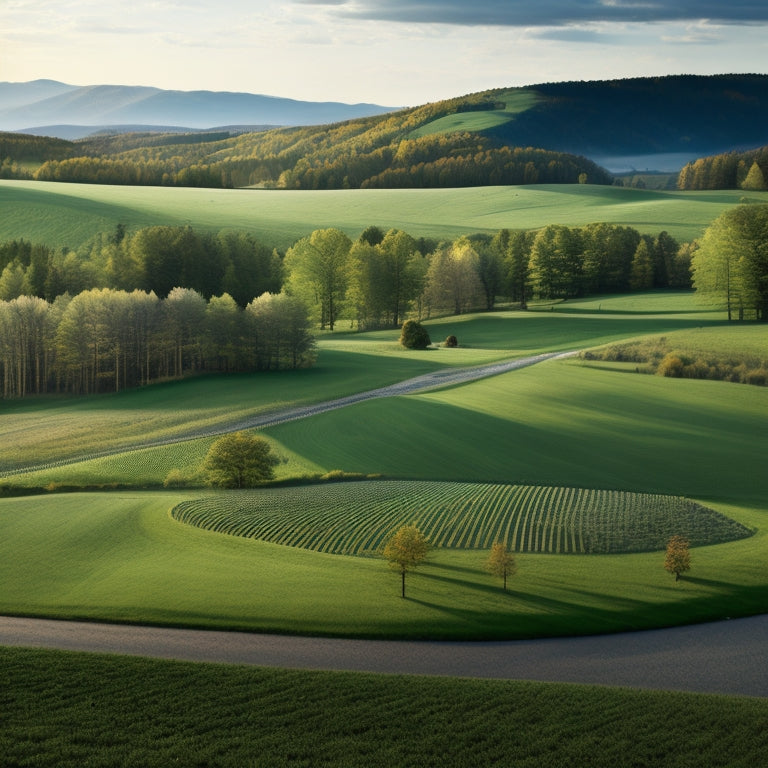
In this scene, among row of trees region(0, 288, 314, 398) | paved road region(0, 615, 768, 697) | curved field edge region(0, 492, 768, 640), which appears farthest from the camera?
row of trees region(0, 288, 314, 398)

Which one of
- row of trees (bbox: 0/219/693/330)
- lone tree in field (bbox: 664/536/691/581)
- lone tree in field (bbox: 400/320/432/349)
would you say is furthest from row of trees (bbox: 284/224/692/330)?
lone tree in field (bbox: 664/536/691/581)

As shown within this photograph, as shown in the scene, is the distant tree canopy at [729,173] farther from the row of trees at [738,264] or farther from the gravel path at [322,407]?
the gravel path at [322,407]

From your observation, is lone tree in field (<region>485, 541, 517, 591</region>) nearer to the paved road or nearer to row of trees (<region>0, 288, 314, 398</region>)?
the paved road

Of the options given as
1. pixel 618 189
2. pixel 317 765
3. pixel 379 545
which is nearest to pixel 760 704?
pixel 317 765

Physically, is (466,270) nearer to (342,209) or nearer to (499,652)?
(342,209)

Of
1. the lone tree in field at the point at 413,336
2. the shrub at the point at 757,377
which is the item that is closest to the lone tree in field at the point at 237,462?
the shrub at the point at 757,377
